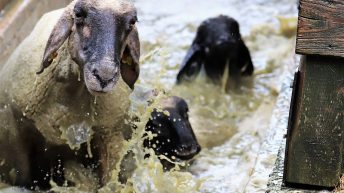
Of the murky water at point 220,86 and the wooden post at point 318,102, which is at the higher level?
the wooden post at point 318,102

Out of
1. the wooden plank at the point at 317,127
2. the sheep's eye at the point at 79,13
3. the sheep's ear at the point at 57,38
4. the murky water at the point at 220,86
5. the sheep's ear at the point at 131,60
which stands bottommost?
the murky water at the point at 220,86

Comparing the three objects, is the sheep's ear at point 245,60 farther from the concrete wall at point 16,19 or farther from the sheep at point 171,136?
the sheep at point 171,136

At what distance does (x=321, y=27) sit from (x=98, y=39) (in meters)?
1.23

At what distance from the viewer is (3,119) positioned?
5520mm

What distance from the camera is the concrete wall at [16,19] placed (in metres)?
6.84

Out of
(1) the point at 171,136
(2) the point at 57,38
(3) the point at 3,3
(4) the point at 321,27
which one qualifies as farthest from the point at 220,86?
(4) the point at 321,27

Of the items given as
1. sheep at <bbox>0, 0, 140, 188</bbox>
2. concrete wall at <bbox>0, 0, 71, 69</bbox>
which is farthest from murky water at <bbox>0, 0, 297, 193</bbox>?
concrete wall at <bbox>0, 0, 71, 69</bbox>

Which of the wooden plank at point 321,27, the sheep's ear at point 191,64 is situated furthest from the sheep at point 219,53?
the wooden plank at point 321,27

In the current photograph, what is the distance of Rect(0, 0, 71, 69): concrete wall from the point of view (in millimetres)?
6844

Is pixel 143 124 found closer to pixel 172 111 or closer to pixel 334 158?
pixel 172 111

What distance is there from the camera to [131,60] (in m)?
5.08

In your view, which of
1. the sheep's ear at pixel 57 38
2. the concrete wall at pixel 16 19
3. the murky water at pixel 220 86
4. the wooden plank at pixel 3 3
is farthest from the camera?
the wooden plank at pixel 3 3

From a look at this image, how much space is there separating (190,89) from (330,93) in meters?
3.84

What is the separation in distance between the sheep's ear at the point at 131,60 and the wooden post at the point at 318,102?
1009 mm
